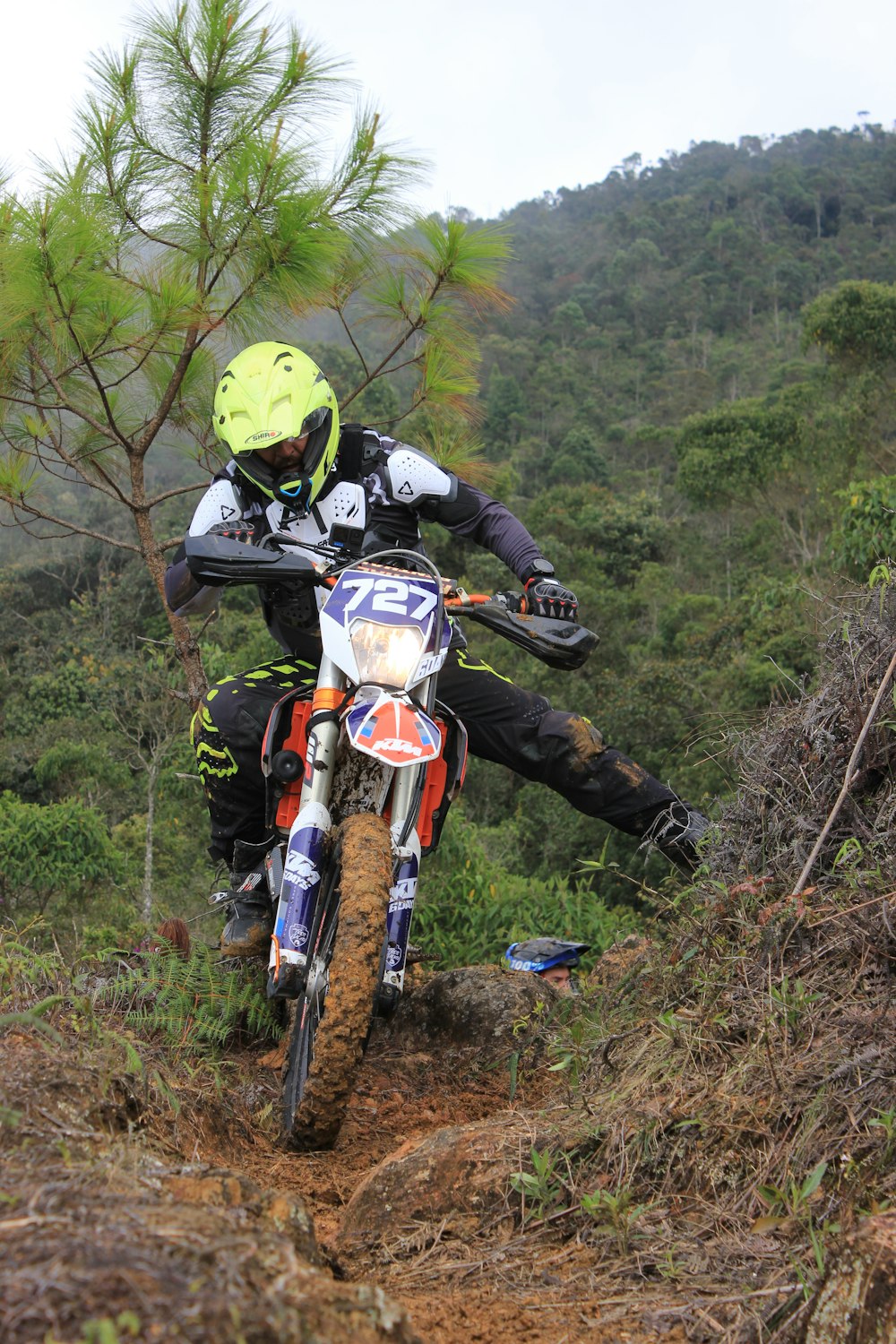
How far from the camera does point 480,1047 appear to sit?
3.65 m

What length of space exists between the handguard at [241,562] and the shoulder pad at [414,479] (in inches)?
32.4

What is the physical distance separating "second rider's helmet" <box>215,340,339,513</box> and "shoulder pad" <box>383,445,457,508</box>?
30cm

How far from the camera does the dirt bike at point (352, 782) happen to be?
2.65 metres

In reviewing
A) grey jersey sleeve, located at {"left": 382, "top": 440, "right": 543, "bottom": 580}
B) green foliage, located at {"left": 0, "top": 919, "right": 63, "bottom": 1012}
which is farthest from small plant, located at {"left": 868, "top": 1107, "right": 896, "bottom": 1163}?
grey jersey sleeve, located at {"left": 382, "top": 440, "right": 543, "bottom": 580}

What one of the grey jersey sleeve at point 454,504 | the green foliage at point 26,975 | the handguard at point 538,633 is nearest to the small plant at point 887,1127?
the handguard at point 538,633

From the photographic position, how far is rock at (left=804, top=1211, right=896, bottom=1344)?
1.56 meters

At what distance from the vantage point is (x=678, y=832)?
4082mm

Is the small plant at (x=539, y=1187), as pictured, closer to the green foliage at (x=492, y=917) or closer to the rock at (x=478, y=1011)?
the rock at (x=478, y=1011)

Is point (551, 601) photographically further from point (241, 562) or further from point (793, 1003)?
point (793, 1003)

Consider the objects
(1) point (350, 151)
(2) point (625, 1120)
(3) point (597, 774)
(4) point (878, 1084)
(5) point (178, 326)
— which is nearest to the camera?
(4) point (878, 1084)

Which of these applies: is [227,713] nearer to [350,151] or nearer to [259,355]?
[259,355]

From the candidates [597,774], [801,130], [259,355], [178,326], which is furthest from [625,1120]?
[801,130]

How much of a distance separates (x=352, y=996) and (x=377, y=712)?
0.64 m

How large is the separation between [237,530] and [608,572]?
23641 millimetres
